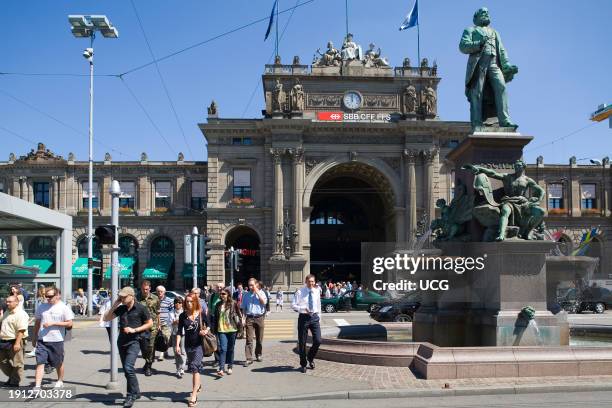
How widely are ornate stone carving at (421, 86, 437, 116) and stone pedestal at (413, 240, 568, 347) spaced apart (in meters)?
37.4

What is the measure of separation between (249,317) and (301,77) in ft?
121

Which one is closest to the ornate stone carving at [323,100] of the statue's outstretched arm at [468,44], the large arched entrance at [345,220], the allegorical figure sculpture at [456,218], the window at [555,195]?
the large arched entrance at [345,220]

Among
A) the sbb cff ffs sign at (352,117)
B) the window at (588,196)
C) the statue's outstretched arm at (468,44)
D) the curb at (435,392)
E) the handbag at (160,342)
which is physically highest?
the sbb cff ffs sign at (352,117)

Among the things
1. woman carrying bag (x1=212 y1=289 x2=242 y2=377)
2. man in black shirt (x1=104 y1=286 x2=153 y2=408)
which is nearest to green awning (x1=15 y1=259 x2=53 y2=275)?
woman carrying bag (x1=212 y1=289 x2=242 y2=377)

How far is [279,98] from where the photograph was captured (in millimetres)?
48688

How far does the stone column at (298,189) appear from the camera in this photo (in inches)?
1908

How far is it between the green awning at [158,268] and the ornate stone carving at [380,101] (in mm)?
21634

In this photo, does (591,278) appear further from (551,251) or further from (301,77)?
(301,77)

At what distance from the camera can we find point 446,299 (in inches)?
520

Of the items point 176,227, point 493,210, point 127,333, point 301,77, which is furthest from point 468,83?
point 176,227

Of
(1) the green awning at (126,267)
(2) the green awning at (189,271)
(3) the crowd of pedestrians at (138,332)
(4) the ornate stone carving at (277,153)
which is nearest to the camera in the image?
(3) the crowd of pedestrians at (138,332)

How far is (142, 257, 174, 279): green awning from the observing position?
5328 centimetres

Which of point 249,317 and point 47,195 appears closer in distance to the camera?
point 249,317

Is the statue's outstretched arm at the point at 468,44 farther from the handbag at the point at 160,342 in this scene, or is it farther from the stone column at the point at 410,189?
the stone column at the point at 410,189
